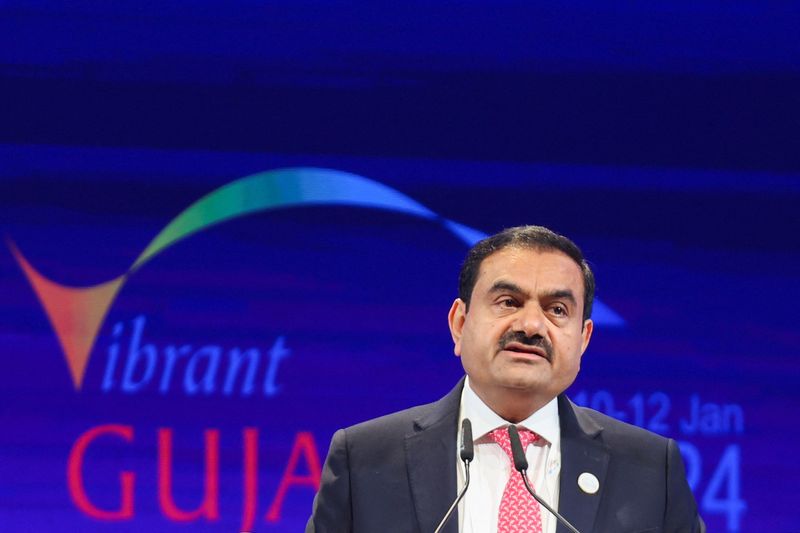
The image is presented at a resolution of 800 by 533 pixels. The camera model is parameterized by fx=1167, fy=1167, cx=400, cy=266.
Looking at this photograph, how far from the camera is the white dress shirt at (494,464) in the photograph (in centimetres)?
184

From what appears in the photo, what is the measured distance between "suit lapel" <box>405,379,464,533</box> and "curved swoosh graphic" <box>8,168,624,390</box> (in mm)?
1222

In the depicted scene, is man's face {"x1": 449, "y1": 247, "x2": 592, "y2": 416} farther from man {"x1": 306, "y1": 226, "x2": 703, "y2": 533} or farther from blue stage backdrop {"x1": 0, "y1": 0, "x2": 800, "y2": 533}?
blue stage backdrop {"x1": 0, "y1": 0, "x2": 800, "y2": 533}

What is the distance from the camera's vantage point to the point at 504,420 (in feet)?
6.25

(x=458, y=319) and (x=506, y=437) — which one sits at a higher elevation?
(x=458, y=319)

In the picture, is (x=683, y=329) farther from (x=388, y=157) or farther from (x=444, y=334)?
(x=388, y=157)

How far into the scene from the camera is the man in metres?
1.80

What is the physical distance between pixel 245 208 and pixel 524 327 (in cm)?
146

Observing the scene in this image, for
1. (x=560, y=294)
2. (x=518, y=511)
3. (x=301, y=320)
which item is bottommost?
(x=518, y=511)

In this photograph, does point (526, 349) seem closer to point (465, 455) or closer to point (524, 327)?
point (524, 327)

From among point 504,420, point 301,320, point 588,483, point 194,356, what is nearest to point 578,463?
point 588,483

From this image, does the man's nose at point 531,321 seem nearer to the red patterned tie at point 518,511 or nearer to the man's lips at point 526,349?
the man's lips at point 526,349

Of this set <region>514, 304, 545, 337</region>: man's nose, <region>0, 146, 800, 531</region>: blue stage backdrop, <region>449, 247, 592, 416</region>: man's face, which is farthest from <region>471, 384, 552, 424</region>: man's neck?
<region>0, 146, 800, 531</region>: blue stage backdrop

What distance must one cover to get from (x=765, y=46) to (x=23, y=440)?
227 cm

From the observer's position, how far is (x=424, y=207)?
3125 mm
